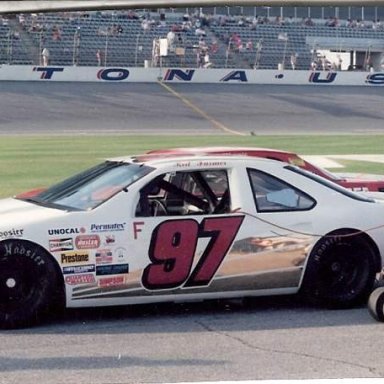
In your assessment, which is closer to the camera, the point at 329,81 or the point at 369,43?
the point at 329,81

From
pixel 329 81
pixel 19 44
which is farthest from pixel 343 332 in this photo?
pixel 329 81

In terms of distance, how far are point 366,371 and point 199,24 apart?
169 ft

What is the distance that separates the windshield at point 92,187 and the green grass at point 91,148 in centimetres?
789

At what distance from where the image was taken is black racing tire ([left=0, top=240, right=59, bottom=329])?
302 inches

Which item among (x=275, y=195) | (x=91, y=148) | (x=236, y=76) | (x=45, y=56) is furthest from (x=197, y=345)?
(x=236, y=76)

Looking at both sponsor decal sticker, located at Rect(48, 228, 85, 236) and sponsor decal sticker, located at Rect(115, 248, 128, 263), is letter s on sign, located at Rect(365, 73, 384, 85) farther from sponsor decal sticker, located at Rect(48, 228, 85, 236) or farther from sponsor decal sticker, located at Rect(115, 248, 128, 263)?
sponsor decal sticker, located at Rect(48, 228, 85, 236)

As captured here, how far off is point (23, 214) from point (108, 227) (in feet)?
2.25

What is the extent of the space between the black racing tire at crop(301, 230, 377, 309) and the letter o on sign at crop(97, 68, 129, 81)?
41.3 metres

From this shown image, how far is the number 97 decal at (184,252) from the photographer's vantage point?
798 cm

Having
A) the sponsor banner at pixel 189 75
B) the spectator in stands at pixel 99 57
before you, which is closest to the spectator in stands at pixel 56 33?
the spectator in stands at pixel 99 57

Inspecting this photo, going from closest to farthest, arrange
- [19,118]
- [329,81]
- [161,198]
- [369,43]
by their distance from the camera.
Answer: [161,198], [19,118], [329,81], [369,43]

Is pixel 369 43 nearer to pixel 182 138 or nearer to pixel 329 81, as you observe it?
pixel 329 81

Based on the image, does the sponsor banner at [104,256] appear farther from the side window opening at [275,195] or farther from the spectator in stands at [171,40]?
the spectator in stands at [171,40]

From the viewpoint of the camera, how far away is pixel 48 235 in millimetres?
7742
